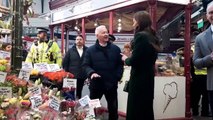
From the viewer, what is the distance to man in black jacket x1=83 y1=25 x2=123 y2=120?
4770 millimetres

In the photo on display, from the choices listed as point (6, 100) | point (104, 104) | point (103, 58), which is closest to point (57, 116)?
point (6, 100)

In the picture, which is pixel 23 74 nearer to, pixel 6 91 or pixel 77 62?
pixel 6 91

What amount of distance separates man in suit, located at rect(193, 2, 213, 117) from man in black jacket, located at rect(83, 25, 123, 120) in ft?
5.53

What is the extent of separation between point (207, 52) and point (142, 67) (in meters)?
1.02

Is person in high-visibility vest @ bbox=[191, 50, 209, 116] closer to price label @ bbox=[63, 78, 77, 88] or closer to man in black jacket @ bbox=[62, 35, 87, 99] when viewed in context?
man in black jacket @ bbox=[62, 35, 87, 99]

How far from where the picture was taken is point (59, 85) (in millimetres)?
4156

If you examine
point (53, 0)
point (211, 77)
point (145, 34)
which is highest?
point (53, 0)

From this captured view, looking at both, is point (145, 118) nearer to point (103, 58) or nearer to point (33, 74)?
point (103, 58)

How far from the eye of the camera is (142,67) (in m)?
4.08

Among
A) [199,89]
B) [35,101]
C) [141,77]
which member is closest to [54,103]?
[35,101]

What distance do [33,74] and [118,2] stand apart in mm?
3834

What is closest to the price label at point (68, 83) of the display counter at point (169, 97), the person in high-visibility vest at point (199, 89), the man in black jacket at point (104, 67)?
the man in black jacket at point (104, 67)

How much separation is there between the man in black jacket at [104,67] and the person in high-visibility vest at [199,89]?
361cm

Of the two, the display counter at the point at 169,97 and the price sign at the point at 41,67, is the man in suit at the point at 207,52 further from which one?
the display counter at the point at 169,97
